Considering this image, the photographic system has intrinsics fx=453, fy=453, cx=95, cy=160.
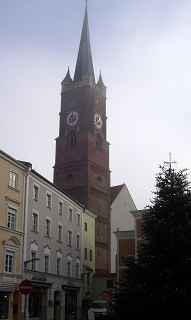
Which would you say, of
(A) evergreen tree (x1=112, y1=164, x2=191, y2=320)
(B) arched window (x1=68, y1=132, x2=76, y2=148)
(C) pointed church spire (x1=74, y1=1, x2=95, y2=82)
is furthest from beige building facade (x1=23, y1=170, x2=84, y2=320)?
(C) pointed church spire (x1=74, y1=1, x2=95, y2=82)

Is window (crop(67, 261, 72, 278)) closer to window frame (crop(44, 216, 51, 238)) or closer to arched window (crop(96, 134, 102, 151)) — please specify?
window frame (crop(44, 216, 51, 238))

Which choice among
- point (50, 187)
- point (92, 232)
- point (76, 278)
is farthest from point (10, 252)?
point (92, 232)

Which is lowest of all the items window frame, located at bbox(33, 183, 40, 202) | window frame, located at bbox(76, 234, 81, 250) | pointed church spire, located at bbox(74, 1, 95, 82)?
window frame, located at bbox(76, 234, 81, 250)

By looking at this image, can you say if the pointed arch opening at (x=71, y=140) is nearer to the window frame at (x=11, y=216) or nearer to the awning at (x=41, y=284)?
the awning at (x=41, y=284)

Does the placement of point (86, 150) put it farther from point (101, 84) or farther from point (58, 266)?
point (58, 266)

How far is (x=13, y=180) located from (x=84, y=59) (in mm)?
47242

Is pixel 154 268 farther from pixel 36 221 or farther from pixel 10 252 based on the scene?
pixel 36 221

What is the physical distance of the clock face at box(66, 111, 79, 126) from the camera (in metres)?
70.7

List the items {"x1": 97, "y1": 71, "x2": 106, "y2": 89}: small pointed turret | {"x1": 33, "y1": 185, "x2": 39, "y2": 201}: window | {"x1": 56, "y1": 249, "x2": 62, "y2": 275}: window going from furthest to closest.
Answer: {"x1": 97, "y1": 71, "x2": 106, "y2": 89}: small pointed turret
{"x1": 56, "y1": 249, "x2": 62, "y2": 275}: window
{"x1": 33, "y1": 185, "x2": 39, "y2": 201}: window

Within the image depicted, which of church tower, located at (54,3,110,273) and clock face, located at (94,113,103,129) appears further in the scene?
clock face, located at (94,113,103,129)

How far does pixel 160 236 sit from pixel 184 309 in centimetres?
403

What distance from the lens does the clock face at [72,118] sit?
70688 mm

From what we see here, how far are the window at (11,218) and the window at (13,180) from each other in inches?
69.5

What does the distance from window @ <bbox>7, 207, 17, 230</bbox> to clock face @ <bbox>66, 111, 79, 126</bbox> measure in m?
38.2
